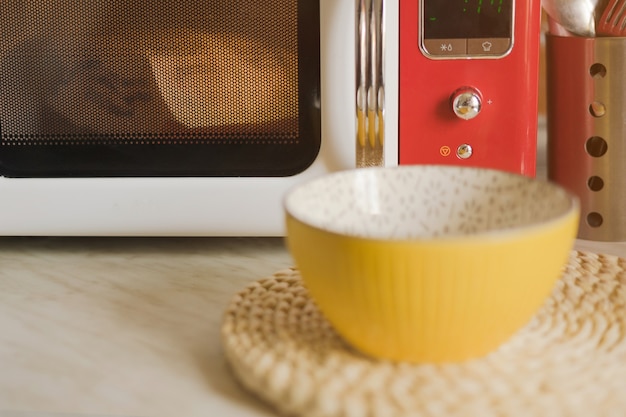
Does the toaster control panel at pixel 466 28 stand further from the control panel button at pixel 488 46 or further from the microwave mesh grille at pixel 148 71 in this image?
the microwave mesh grille at pixel 148 71

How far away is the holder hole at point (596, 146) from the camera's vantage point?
2.43ft

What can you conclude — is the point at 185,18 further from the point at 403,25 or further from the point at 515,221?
the point at 515,221

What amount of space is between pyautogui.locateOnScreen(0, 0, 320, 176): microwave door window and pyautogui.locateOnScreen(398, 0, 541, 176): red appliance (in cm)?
8

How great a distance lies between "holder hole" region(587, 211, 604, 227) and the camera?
0.74 meters

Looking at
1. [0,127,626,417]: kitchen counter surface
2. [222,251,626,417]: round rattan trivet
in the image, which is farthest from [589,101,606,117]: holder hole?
[222,251,626,417]: round rattan trivet

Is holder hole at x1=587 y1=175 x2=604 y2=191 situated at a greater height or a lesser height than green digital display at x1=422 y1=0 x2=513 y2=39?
lesser

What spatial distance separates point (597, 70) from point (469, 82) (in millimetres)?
141

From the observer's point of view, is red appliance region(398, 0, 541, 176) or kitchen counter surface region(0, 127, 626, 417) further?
red appliance region(398, 0, 541, 176)

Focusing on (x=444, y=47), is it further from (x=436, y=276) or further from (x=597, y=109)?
(x=436, y=276)

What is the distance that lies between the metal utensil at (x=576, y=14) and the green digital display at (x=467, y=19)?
0.09 meters

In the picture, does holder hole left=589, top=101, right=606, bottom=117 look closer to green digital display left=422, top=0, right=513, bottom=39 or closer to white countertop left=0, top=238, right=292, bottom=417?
green digital display left=422, top=0, right=513, bottom=39

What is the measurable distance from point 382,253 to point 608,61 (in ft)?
1.30

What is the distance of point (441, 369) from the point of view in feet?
1.53

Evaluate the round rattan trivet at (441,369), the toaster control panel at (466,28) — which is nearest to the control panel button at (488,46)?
the toaster control panel at (466,28)
